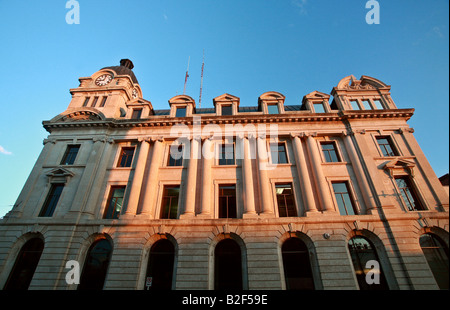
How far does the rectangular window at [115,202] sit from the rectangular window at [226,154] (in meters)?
9.23

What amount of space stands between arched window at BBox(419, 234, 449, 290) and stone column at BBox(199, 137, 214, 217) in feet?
51.0

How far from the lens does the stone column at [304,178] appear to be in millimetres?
16522

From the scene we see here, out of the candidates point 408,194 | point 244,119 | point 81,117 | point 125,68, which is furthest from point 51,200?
point 408,194

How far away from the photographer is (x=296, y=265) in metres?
15.0

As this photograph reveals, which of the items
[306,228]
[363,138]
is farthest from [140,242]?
[363,138]

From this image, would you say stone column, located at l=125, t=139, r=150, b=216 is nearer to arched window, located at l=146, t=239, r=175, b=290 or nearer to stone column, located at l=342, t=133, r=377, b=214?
arched window, located at l=146, t=239, r=175, b=290

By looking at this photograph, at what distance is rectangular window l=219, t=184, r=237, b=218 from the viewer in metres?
17.3

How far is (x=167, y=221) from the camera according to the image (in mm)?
16203

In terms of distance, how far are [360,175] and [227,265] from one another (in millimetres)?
13003

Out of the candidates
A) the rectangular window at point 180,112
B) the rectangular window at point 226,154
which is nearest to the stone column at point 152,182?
the rectangular window at point 180,112

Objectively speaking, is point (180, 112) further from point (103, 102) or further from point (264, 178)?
point (264, 178)

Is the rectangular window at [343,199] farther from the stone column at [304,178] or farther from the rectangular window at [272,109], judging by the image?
the rectangular window at [272,109]

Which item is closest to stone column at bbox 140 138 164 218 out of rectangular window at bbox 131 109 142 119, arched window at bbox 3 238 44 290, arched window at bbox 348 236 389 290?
rectangular window at bbox 131 109 142 119

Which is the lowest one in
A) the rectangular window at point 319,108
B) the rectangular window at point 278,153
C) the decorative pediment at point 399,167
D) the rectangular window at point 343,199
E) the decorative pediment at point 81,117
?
the rectangular window at point 343,199
